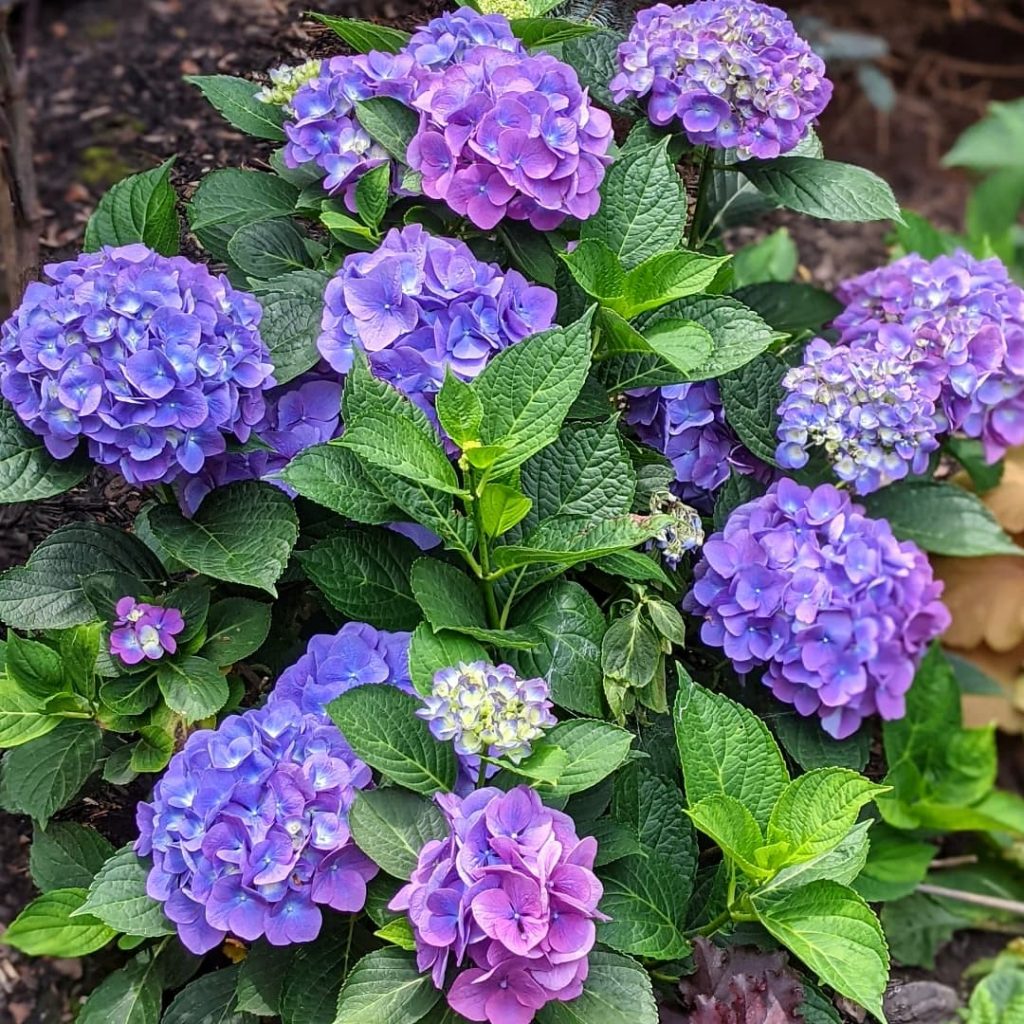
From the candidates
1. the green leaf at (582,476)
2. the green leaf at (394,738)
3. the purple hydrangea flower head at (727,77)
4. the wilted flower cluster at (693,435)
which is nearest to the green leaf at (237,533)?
the green leaf at (394,738)

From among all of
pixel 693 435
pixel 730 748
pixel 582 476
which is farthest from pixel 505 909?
pixel 693 435

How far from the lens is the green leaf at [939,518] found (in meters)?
1.84

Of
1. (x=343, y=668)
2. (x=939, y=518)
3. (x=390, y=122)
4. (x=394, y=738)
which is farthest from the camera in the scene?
(x=939, y=518)

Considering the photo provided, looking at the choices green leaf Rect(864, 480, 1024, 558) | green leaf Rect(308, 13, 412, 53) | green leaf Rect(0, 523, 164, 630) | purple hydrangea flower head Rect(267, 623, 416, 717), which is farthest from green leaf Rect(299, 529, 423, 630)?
green leaf Rect(864, 480, 1024, 558)

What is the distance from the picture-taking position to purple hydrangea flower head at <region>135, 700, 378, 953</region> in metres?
1.12

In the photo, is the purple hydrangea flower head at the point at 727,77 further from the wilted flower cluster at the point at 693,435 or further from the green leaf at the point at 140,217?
the green leaf at the point at 140,217

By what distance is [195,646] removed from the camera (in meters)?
1.34

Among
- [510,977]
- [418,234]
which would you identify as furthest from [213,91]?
[510,977]

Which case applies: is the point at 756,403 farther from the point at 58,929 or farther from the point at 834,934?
the point at 58,929

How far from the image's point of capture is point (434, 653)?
119 cm

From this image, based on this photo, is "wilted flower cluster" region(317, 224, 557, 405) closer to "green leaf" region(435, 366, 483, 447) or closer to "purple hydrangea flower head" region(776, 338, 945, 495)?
"green leaf" region(435, 366, 483, 447)

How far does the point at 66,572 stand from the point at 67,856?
0.35 meters

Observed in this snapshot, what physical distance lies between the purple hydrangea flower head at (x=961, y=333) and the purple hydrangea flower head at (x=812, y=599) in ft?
0.73

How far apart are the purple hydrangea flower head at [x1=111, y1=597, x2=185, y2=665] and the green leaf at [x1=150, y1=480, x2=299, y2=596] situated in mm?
70
